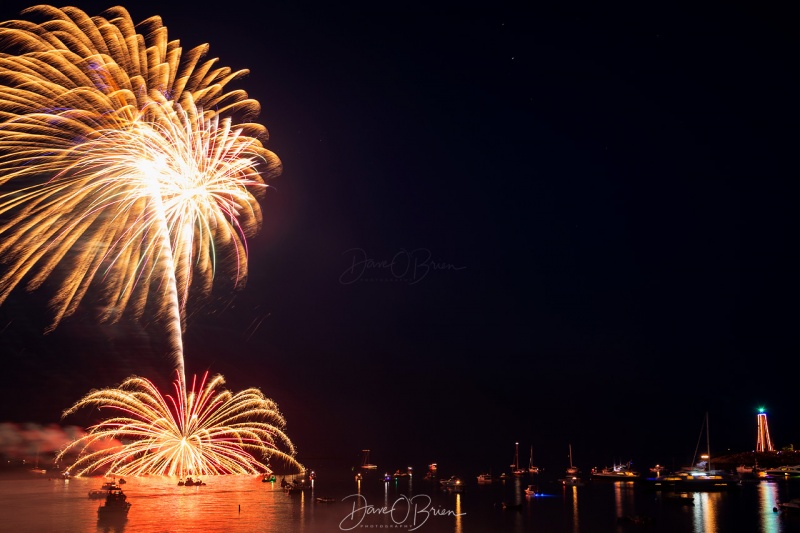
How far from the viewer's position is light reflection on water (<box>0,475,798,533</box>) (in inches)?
2442

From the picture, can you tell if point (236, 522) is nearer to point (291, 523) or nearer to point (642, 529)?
point (291, 523)

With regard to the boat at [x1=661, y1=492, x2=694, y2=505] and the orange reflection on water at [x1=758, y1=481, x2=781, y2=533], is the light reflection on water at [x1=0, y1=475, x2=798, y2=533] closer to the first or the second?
the orange reflection on water at [x1=758, y1=481, x2=781, y2=533]

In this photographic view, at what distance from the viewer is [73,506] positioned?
7931cm

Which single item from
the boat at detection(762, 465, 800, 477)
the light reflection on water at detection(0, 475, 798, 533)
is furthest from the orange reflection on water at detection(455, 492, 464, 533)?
the boat at detection(762, 465, 800, 477)

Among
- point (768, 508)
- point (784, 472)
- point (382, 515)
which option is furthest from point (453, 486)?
point (784, 472)

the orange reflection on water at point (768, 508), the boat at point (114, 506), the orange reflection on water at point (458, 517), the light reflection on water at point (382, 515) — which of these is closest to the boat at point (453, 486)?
the light reflection on water at point (382, 515)

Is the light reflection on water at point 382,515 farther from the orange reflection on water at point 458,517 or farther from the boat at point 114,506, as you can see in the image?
the boat at point 114,506

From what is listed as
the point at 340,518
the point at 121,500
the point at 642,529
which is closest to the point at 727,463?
the point at 642,529

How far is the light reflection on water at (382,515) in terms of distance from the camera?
62031mm

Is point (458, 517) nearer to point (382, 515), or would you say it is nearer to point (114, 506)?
point (382, 515)

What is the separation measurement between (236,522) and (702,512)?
59534mm

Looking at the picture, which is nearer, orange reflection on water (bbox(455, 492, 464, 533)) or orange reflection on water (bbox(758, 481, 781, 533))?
orange reflection on water (bbox(455, 492, 464, 533))

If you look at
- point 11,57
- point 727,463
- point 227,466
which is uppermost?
point 11,57

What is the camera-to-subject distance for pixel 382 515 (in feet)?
235
